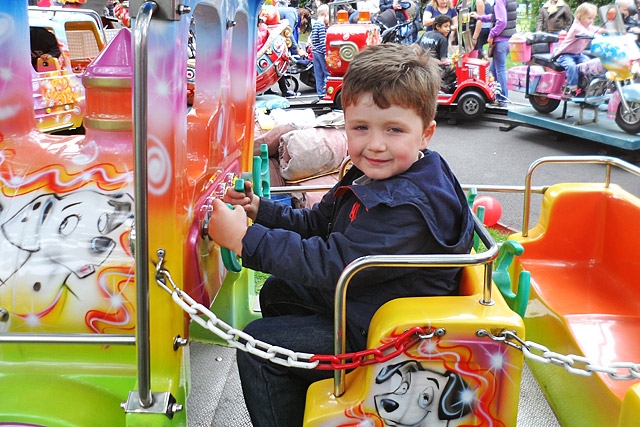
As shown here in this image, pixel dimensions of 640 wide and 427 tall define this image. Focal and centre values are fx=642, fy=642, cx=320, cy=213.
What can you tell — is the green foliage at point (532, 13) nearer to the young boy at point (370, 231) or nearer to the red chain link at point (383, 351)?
the young boy at point (370, 231)

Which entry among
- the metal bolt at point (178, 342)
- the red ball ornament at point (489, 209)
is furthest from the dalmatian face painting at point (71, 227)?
the red ball ornament at point (489, 209)

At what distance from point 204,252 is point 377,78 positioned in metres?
0.72

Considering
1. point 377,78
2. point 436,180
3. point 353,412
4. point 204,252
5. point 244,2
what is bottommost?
point 353,412

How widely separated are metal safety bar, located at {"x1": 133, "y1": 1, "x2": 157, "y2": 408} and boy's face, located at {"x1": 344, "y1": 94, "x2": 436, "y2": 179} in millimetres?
594

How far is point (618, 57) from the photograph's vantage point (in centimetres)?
660

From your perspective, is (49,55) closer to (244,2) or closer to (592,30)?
(244,2)

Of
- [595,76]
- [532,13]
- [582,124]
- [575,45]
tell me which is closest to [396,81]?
[582,124]

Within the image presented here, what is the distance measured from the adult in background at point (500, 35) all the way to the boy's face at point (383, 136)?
8.38 metres

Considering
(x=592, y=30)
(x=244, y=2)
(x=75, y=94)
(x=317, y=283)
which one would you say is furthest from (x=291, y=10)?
(x=317, y=283)

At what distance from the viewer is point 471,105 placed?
8.71m

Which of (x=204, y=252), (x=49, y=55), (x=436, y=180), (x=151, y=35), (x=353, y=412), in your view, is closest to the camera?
(x=151, y=35)

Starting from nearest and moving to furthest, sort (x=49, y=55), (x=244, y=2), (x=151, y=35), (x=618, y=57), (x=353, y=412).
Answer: (x=151, y=35) < (x=353, y=412) < (x=244, y=2) < (x=49, y=55) < (x=618, y=57)

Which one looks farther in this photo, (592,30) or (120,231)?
(592,30)

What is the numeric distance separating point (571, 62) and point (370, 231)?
688 cm
